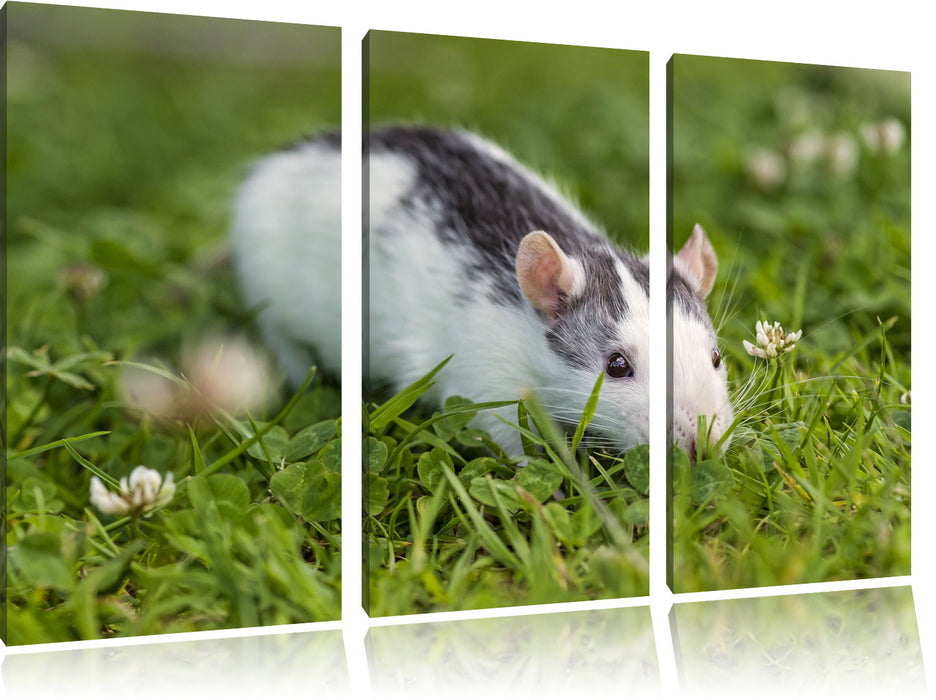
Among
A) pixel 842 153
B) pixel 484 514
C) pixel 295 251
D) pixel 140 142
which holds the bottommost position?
pixel 484 514

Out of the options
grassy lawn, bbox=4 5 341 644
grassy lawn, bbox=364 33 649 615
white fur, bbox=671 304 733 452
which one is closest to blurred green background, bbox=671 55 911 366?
white fur, bbox=671 304 733 452

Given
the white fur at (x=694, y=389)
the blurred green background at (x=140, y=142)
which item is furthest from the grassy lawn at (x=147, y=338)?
the white fur at (x=694, y=389)

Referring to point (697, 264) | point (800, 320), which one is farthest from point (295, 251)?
point (800, 320)

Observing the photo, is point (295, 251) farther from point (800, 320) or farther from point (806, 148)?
point (806, 148)

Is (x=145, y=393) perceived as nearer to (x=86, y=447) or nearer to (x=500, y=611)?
(x=86, y=447)

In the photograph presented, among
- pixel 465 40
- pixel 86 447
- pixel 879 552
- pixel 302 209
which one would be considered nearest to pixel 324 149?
pixel 302 209

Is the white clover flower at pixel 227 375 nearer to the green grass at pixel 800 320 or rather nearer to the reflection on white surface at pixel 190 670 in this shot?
the reflection on white surface at pixel 190 670
